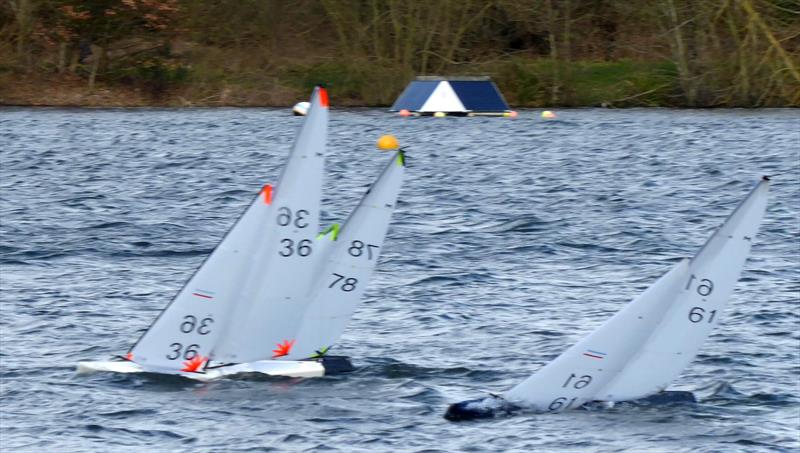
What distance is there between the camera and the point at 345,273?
638 inches

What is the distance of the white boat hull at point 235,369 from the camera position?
15547mm

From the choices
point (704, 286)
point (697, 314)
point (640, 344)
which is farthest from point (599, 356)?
point (704, 286)

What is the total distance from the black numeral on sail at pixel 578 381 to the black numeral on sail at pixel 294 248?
126 inches

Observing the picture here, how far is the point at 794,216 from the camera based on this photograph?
2948 cm

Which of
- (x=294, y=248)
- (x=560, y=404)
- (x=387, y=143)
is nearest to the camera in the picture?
(x=560, y=404)

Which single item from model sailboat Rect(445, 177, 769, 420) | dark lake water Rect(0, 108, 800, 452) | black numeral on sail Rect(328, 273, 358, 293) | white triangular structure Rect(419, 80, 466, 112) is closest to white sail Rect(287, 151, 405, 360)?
black numeral on sail Rect(328, 273, 358, 293)

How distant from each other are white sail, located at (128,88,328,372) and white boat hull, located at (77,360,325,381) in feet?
0.36

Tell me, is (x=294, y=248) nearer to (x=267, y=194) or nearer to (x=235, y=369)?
(x=267, y=194)

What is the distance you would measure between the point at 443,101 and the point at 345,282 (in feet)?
122

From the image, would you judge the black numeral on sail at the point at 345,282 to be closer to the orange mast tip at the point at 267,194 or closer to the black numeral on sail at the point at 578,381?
the orange mast tip at the point at 267,194

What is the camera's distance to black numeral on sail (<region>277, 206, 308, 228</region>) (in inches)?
608

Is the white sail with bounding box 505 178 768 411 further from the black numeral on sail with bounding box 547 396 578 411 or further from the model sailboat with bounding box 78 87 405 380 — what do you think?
the model sailboat with bounding box 78 87 405 380

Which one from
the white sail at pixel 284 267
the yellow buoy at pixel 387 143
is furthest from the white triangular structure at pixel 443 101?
the white sail at pixel 284 267

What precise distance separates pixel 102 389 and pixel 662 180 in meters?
23.1
